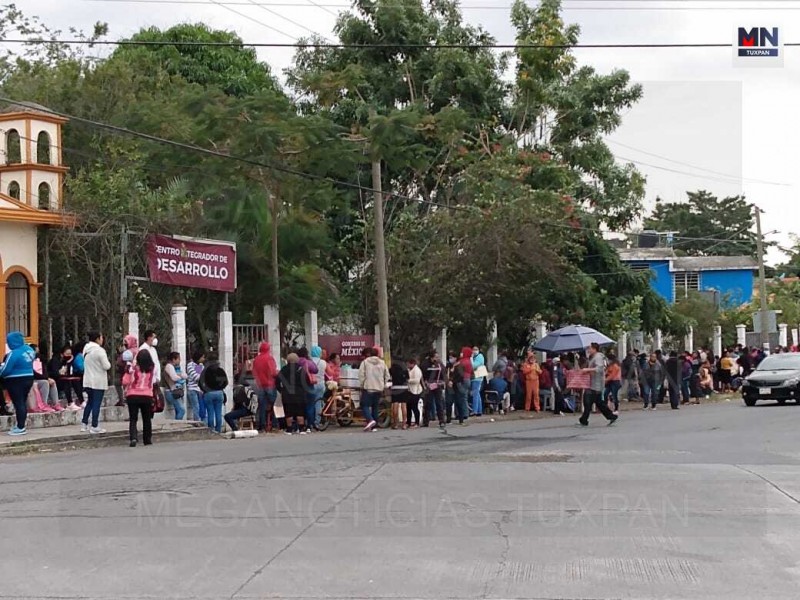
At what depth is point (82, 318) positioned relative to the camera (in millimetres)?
23625

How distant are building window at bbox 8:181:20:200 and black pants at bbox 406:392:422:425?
30.6 ft

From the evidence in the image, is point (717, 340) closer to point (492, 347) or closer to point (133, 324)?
point (492, 347)

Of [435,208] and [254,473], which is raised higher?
[435,208]

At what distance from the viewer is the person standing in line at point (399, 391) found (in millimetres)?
23125

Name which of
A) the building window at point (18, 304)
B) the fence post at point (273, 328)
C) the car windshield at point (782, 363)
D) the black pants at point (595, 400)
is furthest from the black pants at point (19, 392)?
the car windshield at point (782, 363)

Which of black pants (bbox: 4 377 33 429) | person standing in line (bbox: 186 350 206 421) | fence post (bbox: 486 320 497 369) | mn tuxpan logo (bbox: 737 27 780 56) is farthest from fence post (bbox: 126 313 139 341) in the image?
fence post (bbox: 486 320 497 369)

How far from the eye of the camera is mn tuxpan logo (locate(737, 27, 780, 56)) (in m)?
16.9

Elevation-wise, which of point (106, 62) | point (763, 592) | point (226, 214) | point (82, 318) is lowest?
point (763, 592)

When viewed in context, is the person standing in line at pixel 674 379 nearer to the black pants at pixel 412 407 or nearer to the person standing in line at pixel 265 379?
the black pants at pixel 412 407

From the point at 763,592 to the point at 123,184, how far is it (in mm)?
18517

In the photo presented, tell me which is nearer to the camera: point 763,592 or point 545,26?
point 763,592

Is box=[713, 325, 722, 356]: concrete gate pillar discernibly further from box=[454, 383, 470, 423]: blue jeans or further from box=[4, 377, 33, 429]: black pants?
box=[4, 377, 33, 429]: black pants

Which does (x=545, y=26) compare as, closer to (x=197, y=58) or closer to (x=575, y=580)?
(x=197, y=58)

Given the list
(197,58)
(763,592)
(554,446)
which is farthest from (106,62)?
(763,592)
